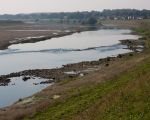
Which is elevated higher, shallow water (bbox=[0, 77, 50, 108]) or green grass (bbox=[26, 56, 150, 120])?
green grass (bbox=[26, 56, 150, 120])

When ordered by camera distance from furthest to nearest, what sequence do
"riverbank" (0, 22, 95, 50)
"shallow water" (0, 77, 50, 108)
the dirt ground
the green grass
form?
"riverbank" (0, 22, 95, 50)
"shallow water" (0, 77, 50, 108)
the dirt ground
the green grass

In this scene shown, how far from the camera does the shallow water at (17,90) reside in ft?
117

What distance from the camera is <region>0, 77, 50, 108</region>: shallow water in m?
35.6

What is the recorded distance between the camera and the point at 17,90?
3969 centimetres

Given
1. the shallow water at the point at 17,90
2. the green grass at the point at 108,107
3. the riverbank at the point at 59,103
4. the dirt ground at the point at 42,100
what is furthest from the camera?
the shallow water at the point at 17,90

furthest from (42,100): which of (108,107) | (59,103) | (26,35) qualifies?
(26,35)

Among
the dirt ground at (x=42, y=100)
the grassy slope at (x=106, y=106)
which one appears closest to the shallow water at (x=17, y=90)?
the dirt ground at (x=42, y=100)

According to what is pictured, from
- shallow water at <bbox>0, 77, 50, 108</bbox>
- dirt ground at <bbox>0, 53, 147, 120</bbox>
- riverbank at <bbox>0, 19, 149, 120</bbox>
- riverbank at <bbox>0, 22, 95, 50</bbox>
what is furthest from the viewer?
riverbank at <bbox>0, 22, 95, 50</bbox>

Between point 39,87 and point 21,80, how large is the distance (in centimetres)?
555

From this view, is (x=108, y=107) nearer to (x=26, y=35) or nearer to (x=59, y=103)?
(x=59, y=103)

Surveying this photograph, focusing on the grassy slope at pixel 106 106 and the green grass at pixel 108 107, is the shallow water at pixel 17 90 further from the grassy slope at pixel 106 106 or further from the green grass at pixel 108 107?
the grassy slope at pixel 106 106

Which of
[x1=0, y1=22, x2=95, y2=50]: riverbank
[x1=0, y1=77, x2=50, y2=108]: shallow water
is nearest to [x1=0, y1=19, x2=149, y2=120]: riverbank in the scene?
[x1=0, y1=77, x2=50, y2=108]: shallow water

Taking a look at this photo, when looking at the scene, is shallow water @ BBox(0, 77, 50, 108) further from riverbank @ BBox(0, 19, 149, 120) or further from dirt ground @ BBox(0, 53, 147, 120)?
riverbank @ BBox(0, 19, 149, 120)

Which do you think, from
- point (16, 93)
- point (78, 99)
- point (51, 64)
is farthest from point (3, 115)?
point (51, 64)
